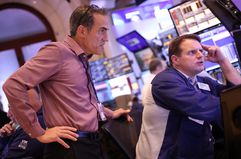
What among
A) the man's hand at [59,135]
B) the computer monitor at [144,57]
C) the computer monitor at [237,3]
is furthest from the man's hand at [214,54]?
the computer monitor at [144,57]

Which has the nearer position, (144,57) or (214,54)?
(214,54)

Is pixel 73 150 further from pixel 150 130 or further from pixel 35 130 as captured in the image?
pixel 150 130

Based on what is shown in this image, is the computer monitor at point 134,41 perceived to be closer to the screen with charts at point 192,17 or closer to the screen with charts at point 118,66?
the screen with charts at point 118,66

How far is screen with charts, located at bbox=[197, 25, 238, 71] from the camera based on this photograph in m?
2.80

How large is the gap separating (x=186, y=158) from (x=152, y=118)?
0.30m

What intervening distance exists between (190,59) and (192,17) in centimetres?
97

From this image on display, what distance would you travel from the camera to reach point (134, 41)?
22.6 ft

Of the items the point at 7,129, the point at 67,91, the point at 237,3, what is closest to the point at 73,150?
the point at 67,91

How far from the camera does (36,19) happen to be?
27.3 ft

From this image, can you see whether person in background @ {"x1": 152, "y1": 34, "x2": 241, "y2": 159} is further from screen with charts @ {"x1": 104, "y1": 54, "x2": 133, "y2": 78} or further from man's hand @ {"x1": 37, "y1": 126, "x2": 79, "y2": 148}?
screen with charts @ {"x1": 104, "y1": 54, "x2": 133, "y2": 78}

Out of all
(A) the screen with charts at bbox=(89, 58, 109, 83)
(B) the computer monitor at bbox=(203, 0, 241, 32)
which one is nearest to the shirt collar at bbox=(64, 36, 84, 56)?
(B) the computer monitor at bbox=(203, 0, 241, 32)

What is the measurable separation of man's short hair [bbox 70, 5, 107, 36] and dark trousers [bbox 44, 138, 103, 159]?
50 cm

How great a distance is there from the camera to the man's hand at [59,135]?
1437 millimetres

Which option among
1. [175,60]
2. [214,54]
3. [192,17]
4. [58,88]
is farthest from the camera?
[192,17]
